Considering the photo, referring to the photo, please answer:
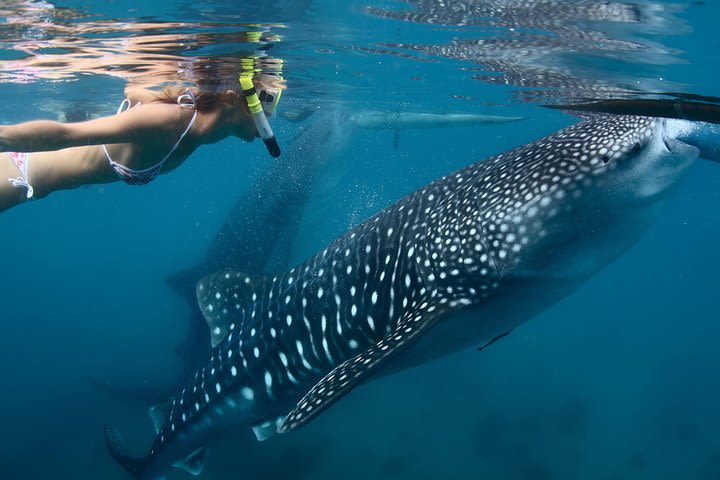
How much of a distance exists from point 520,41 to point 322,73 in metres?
4.95

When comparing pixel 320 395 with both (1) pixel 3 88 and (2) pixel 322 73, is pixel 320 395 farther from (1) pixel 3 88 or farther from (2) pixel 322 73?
(1) pixel 3 88

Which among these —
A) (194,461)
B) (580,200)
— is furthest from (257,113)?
(194,461)

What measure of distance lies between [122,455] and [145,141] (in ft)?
12.8

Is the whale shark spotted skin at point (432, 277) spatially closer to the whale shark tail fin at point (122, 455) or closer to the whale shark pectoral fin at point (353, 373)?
the whale shark pectoral fin at point (353, 373)

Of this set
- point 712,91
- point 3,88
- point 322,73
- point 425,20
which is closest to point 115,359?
point 3,88

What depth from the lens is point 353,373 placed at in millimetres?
3561

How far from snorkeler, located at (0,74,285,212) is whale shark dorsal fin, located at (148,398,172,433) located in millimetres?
2651

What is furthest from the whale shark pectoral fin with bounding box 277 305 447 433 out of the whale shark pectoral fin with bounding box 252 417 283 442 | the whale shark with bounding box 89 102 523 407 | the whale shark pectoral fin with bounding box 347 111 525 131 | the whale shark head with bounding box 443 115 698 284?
the whale shark pectoral fin with bounding box 347 111 525 131

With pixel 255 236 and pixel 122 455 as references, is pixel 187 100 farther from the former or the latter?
pixel 255 236

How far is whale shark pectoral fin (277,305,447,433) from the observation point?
3410 mm

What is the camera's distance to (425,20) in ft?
20.6

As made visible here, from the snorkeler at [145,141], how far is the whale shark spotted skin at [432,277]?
55.4 inches

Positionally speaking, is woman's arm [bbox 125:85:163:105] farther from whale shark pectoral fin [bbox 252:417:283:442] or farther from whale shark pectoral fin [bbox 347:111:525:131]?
whale shark pectoral fin [bbox 347:111:525:131]

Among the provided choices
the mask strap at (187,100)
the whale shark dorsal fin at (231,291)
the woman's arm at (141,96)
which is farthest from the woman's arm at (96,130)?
the whale shark dorsal fin at (231,291)
